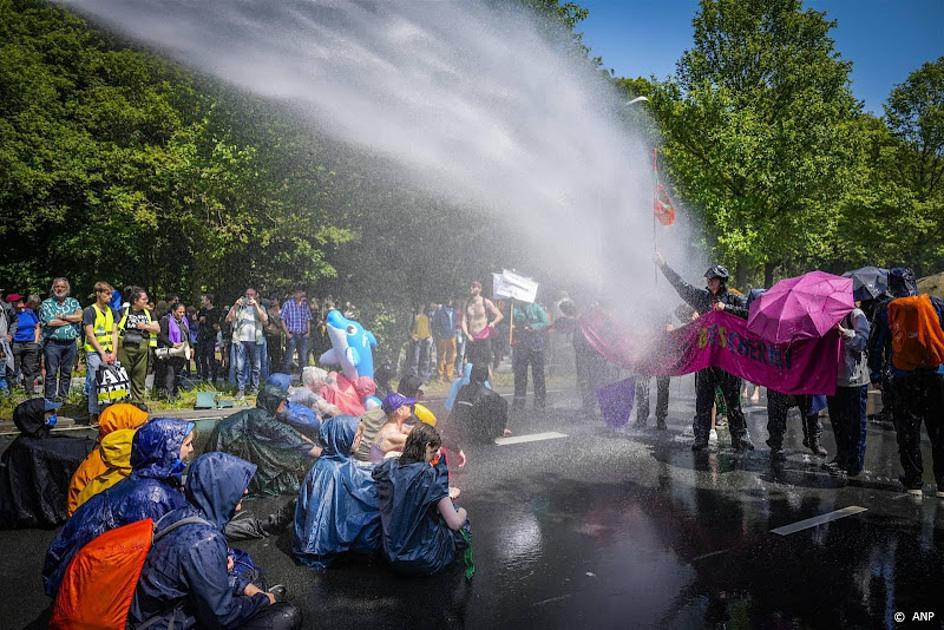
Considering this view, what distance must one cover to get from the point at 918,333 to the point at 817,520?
1995 millimetres

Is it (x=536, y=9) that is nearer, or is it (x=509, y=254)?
(x=536, y=9)

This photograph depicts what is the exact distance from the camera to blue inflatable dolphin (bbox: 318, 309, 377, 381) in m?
9.71

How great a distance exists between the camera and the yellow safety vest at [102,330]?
9417 millimetres

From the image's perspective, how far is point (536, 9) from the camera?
18.8 meters

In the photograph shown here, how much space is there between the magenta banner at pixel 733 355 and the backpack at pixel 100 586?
6804mm

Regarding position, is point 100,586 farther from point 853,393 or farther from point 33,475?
point 853,393

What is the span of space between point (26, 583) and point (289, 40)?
672cm

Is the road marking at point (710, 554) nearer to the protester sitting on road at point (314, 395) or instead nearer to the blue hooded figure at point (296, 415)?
the blue hooded figure at point (296, 415)

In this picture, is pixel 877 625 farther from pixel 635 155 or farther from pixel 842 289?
pixel 635 155

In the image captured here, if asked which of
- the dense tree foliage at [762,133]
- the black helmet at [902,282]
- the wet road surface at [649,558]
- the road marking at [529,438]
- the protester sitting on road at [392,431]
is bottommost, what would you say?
the wet road surface at [649,558]

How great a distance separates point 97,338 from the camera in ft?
30.9

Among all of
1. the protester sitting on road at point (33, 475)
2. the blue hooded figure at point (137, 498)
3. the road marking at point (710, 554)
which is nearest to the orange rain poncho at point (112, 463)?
the protester sitting on road at point (33, 475)

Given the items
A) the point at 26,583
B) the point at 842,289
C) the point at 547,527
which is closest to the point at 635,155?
the point at 842,289

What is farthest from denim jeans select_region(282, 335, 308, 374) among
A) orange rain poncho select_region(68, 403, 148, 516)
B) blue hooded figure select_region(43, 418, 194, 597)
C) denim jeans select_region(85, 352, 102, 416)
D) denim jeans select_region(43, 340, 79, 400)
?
blue hooded figure select_region(43, 418, 194, 597)
